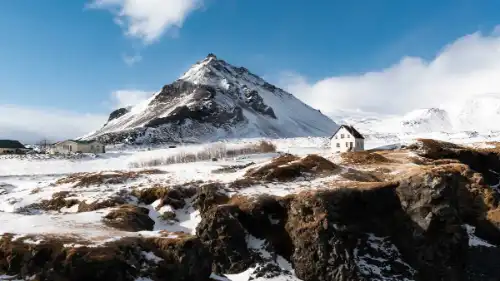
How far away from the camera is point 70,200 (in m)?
59.6

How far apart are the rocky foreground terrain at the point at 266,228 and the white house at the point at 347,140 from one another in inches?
1789

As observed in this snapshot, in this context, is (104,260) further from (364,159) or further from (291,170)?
(364,159)

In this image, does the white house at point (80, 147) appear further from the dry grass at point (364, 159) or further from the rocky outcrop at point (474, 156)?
the rocky outcrop at point (474, 156)

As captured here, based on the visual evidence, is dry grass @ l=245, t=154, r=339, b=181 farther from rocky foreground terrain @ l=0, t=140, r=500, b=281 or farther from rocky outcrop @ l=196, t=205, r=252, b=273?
rocky outcrop @ l=196, t=205, r=252, b=273

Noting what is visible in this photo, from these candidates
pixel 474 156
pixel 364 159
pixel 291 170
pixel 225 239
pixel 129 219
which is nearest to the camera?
pixel 225 239

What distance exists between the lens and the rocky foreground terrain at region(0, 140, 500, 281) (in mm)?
30844

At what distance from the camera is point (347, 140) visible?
373ft

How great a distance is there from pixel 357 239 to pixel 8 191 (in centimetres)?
6074

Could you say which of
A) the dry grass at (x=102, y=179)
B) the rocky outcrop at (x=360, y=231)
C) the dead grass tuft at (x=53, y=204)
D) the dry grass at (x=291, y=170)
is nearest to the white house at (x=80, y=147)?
the dry grass at (x=102, y=179)

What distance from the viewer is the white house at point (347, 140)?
11200cm

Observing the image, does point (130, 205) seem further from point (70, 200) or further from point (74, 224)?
point (74, 224)

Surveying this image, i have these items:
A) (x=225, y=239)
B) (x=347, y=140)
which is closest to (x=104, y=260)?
(x=225, y=239)

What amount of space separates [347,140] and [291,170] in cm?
5391

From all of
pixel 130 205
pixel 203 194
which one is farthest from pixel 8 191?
pixel 203 194
